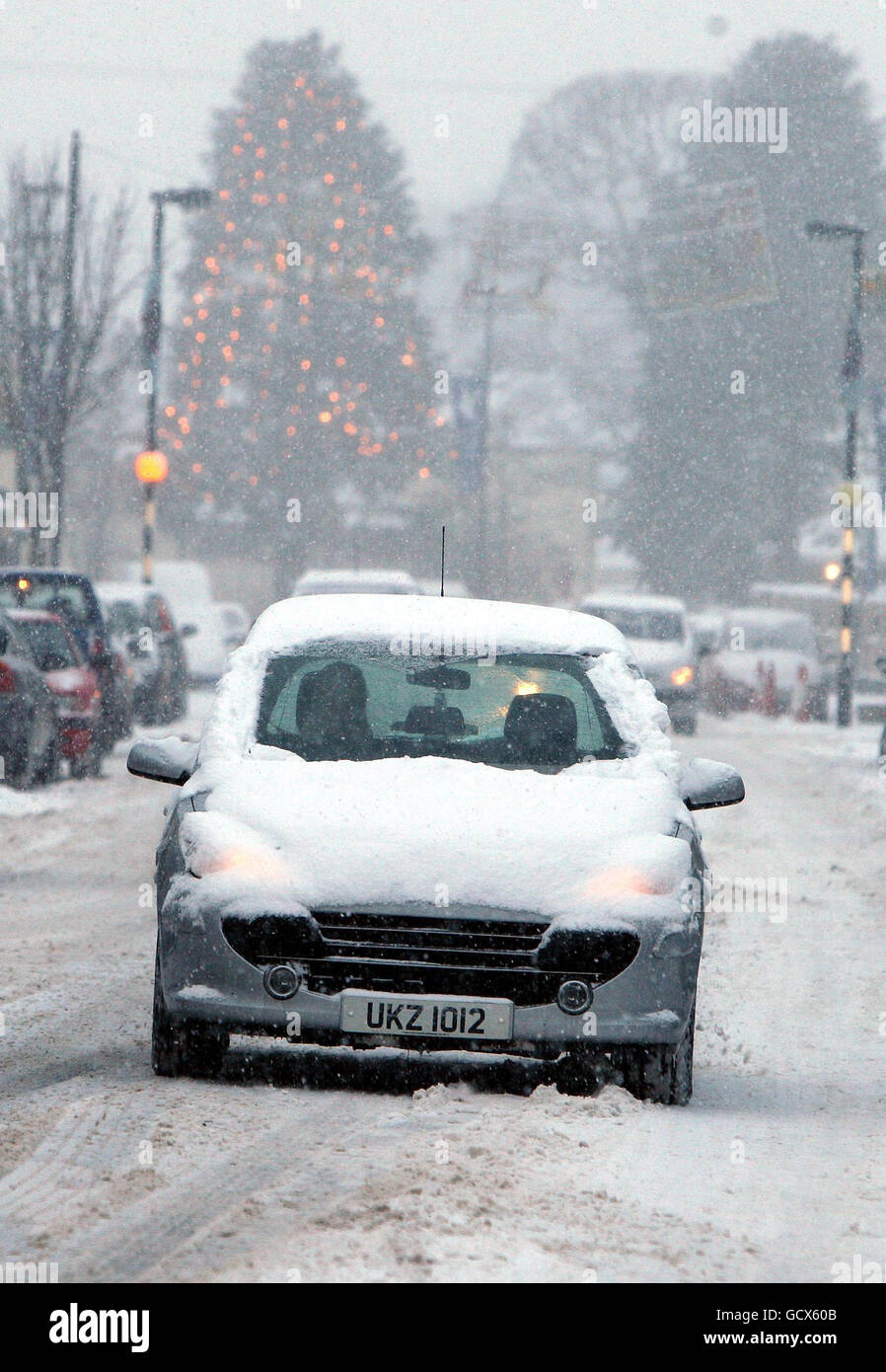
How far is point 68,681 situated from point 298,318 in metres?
40.9

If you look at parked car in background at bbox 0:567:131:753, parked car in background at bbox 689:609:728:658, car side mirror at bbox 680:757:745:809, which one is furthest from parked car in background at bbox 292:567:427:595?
parked car in background at bbox 689:609:728:658

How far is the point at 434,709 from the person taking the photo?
7.76 metres

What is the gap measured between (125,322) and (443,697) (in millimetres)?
50345

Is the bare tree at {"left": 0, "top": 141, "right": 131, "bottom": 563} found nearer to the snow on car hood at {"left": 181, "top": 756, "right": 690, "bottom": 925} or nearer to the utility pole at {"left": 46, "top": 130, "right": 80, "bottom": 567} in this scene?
the utility pole at {"left": 46, "top": 130, "right": 80, "bottom": 567}

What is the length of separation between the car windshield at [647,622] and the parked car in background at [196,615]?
10417 mm

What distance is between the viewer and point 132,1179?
5.34 metres

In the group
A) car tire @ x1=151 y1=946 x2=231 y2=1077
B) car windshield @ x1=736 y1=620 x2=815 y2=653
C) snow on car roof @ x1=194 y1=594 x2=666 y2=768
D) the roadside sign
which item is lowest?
car windshield @ x1=736 y1=620 x2=815 y2=653

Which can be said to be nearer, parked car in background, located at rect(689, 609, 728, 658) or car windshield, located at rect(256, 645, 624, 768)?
car windshield, located at rect(256, 645, 624, 768)

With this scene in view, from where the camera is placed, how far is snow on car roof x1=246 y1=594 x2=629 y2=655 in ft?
25.7

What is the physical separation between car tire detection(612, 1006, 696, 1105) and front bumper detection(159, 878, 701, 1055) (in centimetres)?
Result: 10

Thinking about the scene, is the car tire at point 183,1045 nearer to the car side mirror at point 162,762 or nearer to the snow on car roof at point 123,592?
the car side mirror at point 162,762

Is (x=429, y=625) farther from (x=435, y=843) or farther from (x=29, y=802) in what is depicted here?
(x=29, y=802)

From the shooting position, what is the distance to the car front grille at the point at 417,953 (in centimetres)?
636
